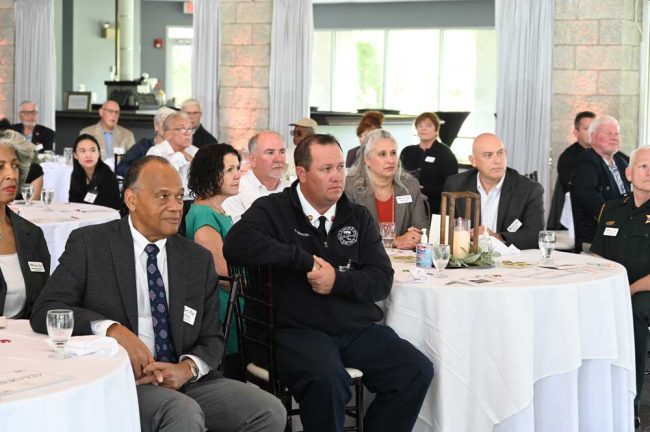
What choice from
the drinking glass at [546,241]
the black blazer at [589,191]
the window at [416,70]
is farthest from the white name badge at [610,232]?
the window at [416,70]

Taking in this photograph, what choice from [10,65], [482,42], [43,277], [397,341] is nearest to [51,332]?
[43,277]

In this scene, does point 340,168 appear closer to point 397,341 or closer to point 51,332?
Result: point 397,341

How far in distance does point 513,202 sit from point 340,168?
167cm

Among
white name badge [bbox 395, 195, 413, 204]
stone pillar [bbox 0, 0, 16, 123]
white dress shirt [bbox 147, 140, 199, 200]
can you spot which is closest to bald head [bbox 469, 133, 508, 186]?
white name badge [bbox 395, 195, 413, 204]

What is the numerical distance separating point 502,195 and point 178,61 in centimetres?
1919

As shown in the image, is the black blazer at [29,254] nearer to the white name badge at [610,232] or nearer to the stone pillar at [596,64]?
the white name badge at [610,232]

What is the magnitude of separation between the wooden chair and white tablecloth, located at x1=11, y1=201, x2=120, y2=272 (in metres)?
1.98

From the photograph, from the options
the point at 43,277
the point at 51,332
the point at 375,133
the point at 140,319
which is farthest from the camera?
the point at 375,133

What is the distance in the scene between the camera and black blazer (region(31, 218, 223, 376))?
133 inches

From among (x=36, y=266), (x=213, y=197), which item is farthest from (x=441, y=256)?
(x=36, y=266)

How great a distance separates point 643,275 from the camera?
5402 millimetres

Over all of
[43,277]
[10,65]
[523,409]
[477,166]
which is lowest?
[523,409]

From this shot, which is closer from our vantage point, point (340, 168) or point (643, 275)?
point (340, 168)

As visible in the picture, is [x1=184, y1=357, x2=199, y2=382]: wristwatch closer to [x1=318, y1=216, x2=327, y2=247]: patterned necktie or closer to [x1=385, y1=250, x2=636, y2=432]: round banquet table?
[x1=318, y1=216, x2=327, y2=247]: patterned necktie
